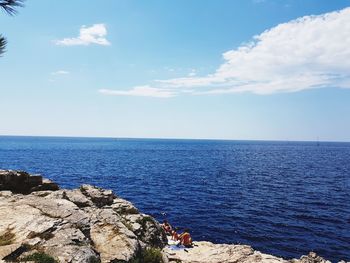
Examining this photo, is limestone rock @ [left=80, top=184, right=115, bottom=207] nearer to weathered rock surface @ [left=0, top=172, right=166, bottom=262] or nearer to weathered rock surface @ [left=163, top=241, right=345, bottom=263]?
weathered rock surface @ [left=163, top=241, right=345, bottom=263]

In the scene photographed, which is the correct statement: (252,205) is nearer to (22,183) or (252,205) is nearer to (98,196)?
(98,196)

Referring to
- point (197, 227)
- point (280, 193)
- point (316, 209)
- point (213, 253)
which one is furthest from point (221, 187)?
point (213, 253)

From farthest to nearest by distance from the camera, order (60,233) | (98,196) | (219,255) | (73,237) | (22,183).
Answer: (98,196) → (22,183) → (219,255) → (60,233) → (73,237)

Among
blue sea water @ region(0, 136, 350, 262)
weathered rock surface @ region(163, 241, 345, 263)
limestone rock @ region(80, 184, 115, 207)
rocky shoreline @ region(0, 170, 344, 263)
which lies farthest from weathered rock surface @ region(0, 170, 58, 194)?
blue sea water @ region(0, 136, 350, 262)

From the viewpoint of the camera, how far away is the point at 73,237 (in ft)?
47.5

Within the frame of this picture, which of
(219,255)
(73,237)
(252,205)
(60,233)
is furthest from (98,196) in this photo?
(252,205)

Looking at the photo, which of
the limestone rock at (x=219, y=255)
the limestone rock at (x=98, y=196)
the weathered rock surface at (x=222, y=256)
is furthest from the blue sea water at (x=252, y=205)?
the limestone rock at (x=98, y=196)

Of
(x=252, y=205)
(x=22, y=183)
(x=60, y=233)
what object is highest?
(x=22, y=183)

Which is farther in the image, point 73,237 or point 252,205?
point 252,205

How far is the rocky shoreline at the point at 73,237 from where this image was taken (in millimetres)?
13094

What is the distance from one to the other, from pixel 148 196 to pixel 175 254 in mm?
37967

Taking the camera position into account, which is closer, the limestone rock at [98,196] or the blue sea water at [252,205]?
the limestone rock at [98,196]

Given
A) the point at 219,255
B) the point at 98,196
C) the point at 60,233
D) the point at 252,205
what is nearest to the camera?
the point at 60,233

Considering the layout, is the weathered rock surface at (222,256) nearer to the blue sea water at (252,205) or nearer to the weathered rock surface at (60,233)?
the weathered rock surface at (60,233)
